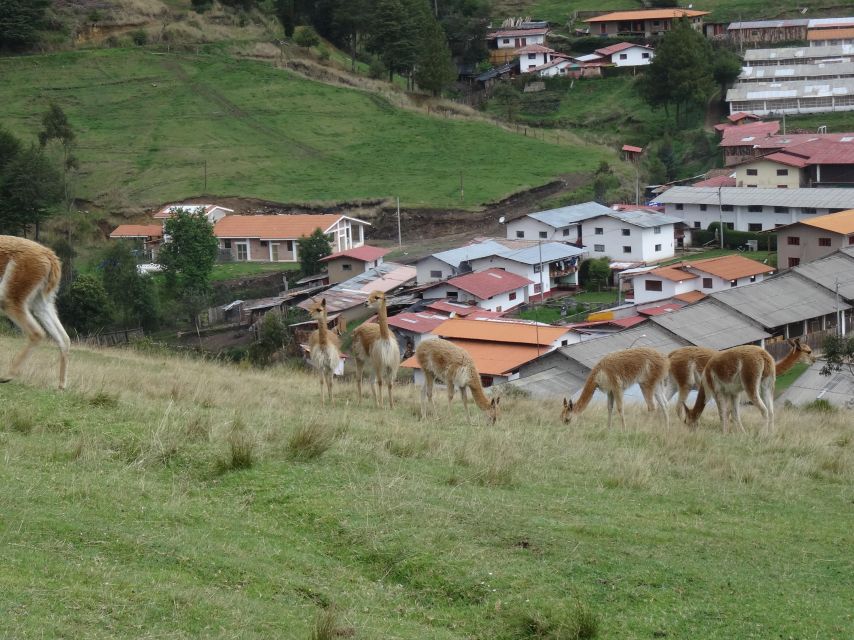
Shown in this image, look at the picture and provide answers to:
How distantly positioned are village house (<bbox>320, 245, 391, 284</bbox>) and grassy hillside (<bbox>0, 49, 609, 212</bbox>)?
10.7 meters

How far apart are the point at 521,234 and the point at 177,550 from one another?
171 feet

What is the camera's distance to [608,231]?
57531mm

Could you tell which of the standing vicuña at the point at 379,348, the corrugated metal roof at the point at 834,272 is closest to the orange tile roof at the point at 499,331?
the corrugated metal roof at the point at 834,272

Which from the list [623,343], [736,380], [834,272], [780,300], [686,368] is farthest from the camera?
[834,272]

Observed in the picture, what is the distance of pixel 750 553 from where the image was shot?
10.2m

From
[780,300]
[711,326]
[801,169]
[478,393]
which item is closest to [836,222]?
[780,300]

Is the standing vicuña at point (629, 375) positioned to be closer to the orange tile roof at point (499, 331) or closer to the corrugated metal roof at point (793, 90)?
the orange tile roof at point (499, 331)

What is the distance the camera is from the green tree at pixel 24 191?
5334 centimetres

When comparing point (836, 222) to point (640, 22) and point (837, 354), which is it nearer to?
point (837, 354)

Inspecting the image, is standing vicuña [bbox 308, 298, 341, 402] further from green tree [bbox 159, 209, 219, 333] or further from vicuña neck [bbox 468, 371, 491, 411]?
green tree [bbox 159, 209, 219, 333]

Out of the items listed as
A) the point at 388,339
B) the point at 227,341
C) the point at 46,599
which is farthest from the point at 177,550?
the point at 227,341

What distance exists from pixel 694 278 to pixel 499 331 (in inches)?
486

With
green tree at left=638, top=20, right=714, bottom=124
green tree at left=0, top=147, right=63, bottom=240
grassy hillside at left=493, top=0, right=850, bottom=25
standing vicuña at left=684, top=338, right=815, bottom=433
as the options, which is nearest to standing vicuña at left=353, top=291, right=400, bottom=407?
standing vicuña at left=684, top=338, right=815, bottom=433

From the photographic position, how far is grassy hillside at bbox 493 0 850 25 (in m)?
98.4
